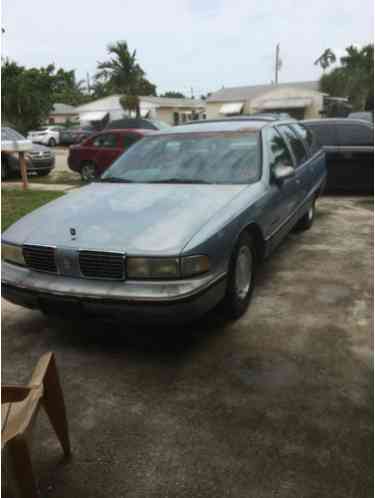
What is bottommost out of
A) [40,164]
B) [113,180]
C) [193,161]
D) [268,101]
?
[113,180]

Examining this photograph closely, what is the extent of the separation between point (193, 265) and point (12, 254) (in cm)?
137

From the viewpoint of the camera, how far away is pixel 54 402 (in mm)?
2035

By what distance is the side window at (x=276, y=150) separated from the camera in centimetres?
421

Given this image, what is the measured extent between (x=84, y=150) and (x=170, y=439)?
10.1 meters

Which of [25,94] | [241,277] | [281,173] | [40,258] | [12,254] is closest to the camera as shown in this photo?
[40,258]

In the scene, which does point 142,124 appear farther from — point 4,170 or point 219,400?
point 219,400

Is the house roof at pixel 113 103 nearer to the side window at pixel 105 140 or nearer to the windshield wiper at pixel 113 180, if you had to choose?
the side window at pixel 105 140

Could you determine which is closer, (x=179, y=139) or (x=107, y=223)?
Answer: (x=107, y=223)

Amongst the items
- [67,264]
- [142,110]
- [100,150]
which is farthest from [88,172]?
[142,110]

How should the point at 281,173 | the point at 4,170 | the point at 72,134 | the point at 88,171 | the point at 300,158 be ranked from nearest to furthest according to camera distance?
the point at 281,173 → the point at 300,158 → the point at 88,171 → the point at 4,170 → the point at 72,134

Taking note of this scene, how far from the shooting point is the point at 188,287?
2781 mm

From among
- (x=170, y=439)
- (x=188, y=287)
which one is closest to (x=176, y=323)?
(x=188, y=287)

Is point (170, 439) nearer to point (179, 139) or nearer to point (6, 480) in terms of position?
point (6, 480)

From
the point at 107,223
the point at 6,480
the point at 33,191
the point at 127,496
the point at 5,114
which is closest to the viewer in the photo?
the point at 6,480
